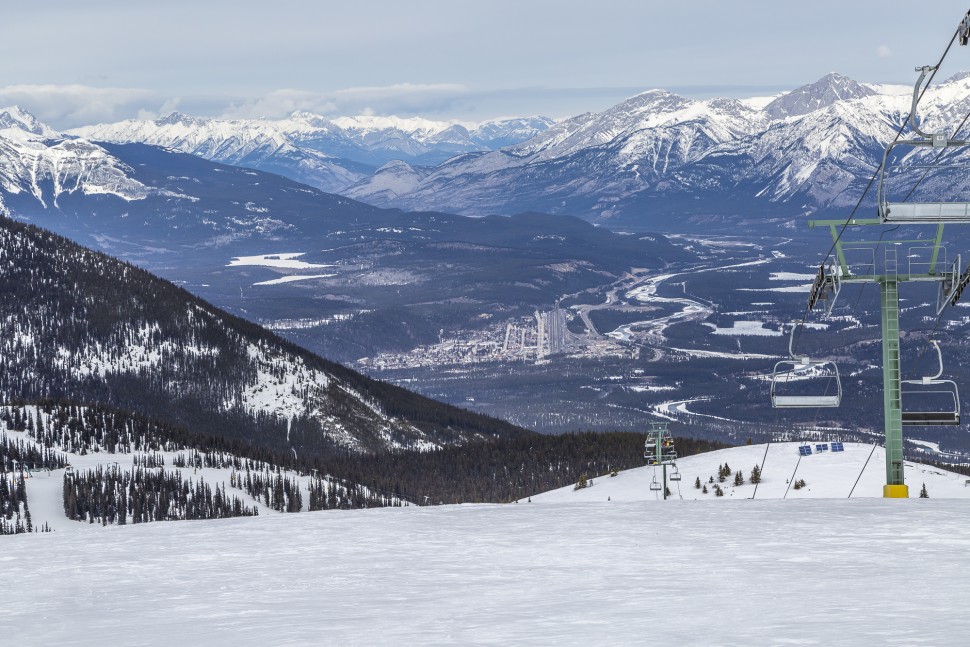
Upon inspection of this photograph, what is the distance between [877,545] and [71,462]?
326ft

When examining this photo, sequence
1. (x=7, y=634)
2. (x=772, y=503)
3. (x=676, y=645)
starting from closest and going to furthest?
(x=676, y=645), (x=7, y=634), (x=772, y=503)

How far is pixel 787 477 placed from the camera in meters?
69.7

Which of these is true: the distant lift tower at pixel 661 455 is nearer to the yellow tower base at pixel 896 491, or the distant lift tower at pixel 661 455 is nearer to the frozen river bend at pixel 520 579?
the yellow tower base at pixel 896 491

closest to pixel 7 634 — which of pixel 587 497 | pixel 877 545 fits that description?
pixel 877 545

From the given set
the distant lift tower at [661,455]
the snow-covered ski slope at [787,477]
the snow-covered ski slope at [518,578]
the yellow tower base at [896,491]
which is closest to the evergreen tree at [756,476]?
the snow-covered ski slope at [787,477]

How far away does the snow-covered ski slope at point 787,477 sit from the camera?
2594 inches

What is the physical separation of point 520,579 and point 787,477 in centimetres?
3914

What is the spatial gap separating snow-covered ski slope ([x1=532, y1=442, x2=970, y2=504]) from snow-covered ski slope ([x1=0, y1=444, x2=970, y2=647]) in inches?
633

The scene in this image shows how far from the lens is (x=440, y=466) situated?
160 m

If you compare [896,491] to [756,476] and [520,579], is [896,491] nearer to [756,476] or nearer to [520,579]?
[756,476]

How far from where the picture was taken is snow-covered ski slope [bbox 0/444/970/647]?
26.8 meters

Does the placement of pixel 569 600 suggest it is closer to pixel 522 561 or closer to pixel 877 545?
pixel 522 561

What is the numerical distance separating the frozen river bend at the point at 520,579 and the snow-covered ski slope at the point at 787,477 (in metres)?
17.7

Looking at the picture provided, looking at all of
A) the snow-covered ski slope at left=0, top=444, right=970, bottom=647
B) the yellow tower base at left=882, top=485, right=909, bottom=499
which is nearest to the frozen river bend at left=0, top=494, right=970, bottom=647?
the snow-covered ski slope at left=0, top=444, right=970, bottom=647
